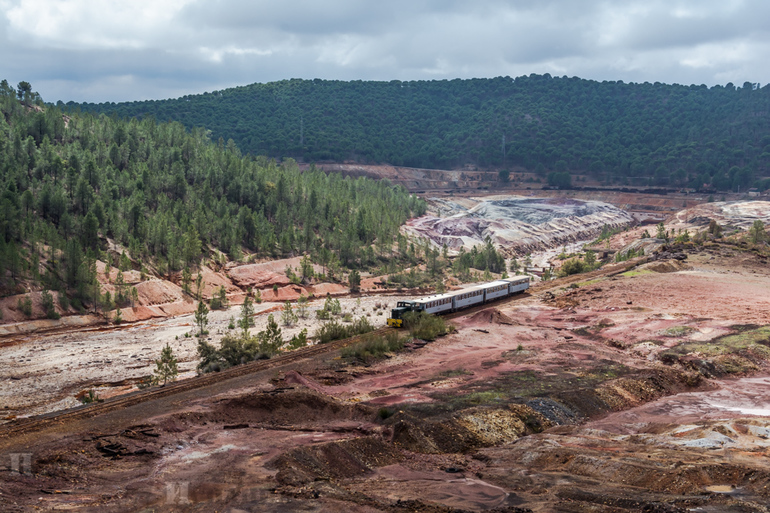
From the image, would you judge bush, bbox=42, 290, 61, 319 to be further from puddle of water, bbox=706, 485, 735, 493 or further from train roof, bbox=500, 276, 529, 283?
puddle of water, bbox=706, 485, 735, 493

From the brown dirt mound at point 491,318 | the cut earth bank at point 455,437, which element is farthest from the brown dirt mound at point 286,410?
the brown dirt mound at point 491,318

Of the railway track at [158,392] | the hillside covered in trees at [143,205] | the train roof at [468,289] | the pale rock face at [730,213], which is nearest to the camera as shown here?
the railway track at [158,392]

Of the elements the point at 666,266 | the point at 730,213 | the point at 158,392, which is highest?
the point at 730,213

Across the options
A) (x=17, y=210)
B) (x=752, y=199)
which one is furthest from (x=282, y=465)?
(x=752, y=199)

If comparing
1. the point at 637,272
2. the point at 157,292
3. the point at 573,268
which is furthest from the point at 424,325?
the point at 573,268

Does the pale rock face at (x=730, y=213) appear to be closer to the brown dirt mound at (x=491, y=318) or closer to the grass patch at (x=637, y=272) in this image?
the grass patch at (x=637, y=272)

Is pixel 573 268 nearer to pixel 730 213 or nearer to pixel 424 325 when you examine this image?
pixel 424 325

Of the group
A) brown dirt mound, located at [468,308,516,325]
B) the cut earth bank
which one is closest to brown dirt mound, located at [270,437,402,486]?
the cut earth bank

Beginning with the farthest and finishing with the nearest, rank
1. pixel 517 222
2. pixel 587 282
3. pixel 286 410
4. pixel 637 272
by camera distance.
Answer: pixel 517 222
pixel 637 272
pixel 587 282
pixel 286 410
